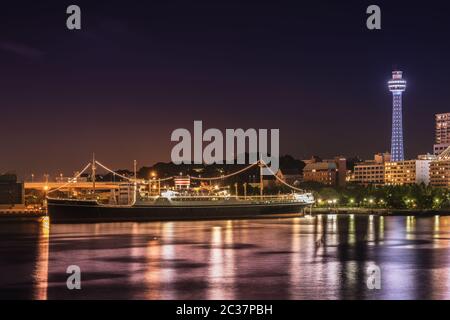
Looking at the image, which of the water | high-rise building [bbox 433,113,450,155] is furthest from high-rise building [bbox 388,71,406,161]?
the water

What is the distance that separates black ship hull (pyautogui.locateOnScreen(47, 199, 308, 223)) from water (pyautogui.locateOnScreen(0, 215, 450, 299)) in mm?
28345

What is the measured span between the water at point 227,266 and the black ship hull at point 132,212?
28.3m

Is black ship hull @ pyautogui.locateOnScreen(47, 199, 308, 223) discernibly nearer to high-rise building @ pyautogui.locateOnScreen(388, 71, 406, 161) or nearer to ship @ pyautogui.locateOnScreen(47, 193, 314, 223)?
ship @ pyautogui.locateOnScreen(47, 193, 314, 223)

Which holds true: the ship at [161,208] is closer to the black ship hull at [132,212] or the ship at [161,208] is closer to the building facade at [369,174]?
the black ship hull at [132,212]

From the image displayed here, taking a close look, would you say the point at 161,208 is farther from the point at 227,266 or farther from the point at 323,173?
the point at 323,173

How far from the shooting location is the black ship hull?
70.9 m

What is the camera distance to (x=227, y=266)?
87.5 ft

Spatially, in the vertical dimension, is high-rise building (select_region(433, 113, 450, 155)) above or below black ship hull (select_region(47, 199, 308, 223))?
above

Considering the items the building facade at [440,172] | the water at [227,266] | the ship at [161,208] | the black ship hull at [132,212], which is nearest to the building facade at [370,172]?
the building facade at [440,172]

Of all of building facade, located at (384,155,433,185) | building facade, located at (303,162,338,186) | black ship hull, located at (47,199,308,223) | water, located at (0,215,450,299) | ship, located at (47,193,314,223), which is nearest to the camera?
water, located at (0,215,450,299)

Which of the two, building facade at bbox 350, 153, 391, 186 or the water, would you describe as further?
building facade at bbox 350, 153, 391, 186

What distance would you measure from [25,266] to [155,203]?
46.8 m

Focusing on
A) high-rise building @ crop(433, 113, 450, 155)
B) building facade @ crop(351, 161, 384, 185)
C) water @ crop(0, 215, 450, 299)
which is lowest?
water @ crop(0, 215, 450, 299)
